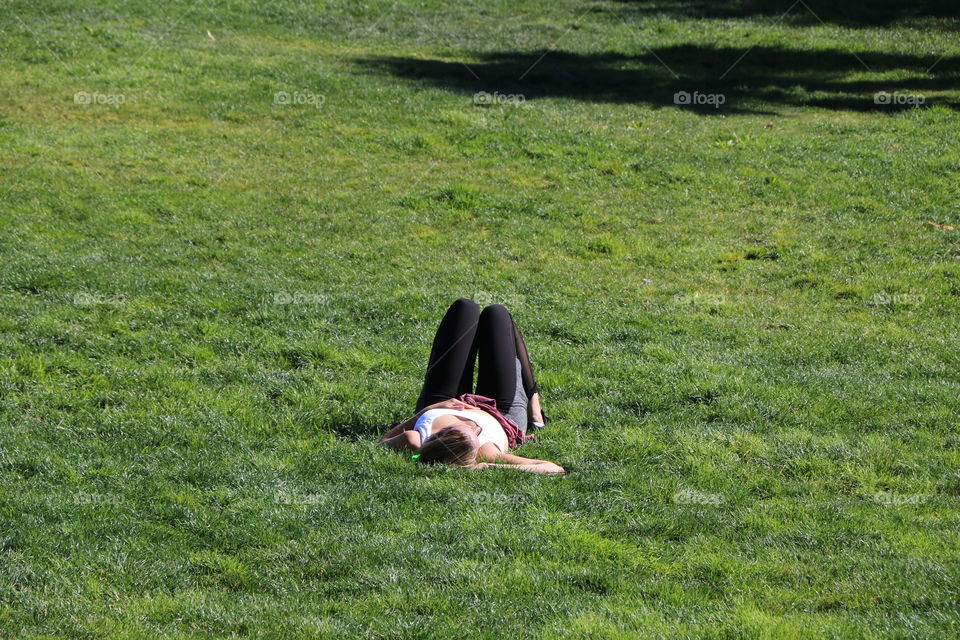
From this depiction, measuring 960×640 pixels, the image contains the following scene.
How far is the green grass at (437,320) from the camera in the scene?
5.94 meters

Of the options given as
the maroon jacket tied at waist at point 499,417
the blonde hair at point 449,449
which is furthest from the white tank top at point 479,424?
the blonde hair at point 449,449

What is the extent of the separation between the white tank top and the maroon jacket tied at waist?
0.10 metres

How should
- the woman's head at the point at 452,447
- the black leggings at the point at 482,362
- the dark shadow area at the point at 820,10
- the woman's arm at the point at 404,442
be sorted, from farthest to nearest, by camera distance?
the dark shadow area at the point at 820,10 < the black leggings at the point at 482,362 < the woman's arm at the point at 404,442 < the woman's head at the point at 452,447

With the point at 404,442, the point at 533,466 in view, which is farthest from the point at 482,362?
the point at 533,466

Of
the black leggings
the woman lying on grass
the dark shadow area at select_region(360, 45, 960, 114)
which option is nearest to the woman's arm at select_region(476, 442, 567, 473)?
the woman lying on grass

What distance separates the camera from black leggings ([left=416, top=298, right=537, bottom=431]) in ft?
27.8

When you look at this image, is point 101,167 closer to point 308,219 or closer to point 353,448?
point 308,219

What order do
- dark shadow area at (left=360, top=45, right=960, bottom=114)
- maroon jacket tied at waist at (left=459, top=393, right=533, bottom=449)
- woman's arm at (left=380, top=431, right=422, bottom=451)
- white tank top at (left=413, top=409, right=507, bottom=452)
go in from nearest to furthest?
woman's arm at (left=380, top=431, right=422, bottom=451) < white tank top at (left=413, top=409, right=507, bottom=452) < maroon jacket tied at waist at (left=459, top=393, right=533, bottom=449) < dark shadow area at (left=360, top=45, right=960, bottom=114)

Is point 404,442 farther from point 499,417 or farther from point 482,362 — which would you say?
point 482,362

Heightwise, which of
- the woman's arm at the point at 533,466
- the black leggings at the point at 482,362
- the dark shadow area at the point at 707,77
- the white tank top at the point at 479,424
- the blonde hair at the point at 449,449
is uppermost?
the dark shadow area at the point at 707,77

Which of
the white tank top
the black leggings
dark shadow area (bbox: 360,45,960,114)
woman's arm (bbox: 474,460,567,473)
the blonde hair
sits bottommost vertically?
woman's arm (bbox: 474,460,567,473)

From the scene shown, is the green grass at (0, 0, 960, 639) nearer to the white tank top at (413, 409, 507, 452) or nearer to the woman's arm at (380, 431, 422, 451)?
the woman's arm at (380, 431, 422, 451)

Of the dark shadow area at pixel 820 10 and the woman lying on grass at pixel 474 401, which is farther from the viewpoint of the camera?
the dark shadow area at pixel 820 10

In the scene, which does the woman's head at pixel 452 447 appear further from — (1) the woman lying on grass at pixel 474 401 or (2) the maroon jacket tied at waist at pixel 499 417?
(2) the maroon jacket tied at waist at pixel 499 417
